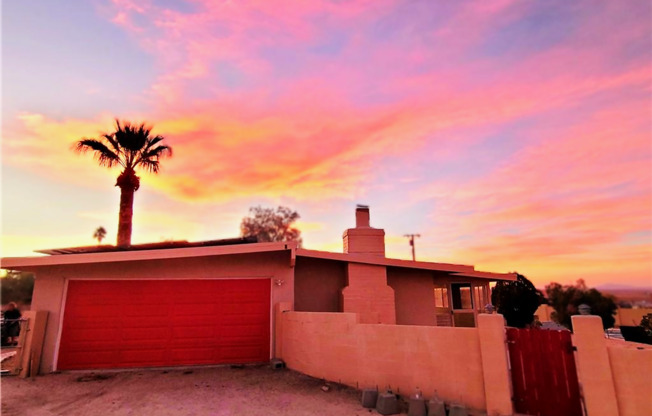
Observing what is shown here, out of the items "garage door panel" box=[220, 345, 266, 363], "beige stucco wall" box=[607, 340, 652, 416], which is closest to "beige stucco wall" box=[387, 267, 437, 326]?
"garage door panel" box=[220, 345, 266, 363]

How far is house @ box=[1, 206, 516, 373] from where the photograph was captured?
33.7 ft

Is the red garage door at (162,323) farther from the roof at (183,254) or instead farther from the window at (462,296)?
the window at (462,296)

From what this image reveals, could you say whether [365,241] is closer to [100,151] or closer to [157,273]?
[157,273]

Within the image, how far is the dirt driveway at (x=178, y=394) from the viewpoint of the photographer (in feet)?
23.0

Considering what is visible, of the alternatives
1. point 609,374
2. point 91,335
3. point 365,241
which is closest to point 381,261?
point 365,241

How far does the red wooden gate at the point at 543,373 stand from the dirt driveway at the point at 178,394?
117 inches

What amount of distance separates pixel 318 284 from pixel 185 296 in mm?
4563

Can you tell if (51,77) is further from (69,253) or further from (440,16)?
(440,16)

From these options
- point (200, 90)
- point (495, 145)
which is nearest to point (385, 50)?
point (495, 145)

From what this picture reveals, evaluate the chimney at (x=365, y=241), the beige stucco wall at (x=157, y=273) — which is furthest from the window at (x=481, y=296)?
the beige stucco wall at (x=157, y=273)

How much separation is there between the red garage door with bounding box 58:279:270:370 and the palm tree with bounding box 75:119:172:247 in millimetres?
7183

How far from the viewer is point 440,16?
39.7ft

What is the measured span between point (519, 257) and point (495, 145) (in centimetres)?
1537

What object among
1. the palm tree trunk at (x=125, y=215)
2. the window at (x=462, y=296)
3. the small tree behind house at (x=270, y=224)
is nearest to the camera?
the window at (x=462, y=296)
